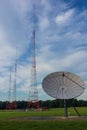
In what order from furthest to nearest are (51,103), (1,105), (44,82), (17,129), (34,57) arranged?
(1,105) < (51,103) < (34,57) < (44,82) < (17,129)

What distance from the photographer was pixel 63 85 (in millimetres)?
56281

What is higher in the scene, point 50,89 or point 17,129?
point 50,89

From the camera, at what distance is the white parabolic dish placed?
54.2m

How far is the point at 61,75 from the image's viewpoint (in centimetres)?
5600

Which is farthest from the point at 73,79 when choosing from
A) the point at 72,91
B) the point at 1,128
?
the point at 1,128

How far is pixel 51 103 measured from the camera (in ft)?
536

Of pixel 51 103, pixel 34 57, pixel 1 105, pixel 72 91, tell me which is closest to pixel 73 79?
pixel 72 91

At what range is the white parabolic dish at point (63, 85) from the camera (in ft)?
178

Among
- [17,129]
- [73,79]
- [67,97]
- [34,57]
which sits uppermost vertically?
[34,57]

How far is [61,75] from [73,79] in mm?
2355

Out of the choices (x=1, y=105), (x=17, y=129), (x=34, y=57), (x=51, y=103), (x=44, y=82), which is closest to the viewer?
(x=17, y=129)

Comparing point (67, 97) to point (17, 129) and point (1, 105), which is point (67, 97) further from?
point (1, 105)

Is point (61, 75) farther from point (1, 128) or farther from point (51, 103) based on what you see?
point (51, 103)

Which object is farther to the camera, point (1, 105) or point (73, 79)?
point (1, 105)
